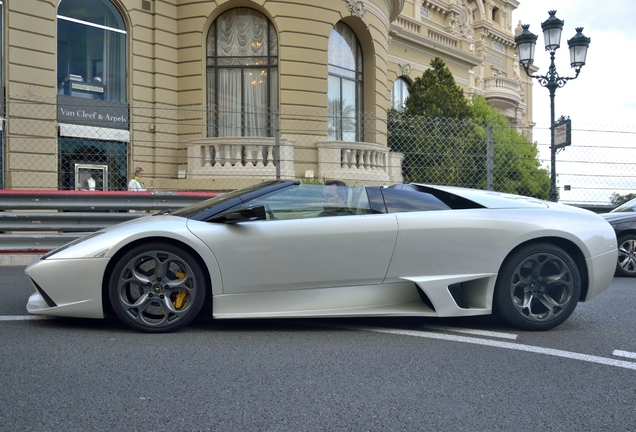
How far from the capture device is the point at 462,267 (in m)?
4.69

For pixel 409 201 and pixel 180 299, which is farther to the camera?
pixel 409 201

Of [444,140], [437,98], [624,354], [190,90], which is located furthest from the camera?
[437,98]

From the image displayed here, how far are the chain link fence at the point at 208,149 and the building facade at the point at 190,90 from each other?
1.4 inches

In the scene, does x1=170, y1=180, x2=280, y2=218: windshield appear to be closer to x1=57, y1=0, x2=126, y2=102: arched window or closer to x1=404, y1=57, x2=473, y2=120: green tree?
x1=57, y1=0, x2=126, y2=102: arched window

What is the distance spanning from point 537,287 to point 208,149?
1219 cm

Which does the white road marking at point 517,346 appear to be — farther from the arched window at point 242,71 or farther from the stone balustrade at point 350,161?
the arched window at point 242,71

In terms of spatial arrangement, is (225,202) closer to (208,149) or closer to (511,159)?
(208,149)

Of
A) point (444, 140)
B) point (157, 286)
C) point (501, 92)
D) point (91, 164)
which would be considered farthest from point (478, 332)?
point (501, 92)

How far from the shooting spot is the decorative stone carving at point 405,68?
1162 inches

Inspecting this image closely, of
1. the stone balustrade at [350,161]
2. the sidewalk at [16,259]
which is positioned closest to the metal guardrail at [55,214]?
the sidewalk at [16,259]

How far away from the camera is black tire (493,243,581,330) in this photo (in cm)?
476

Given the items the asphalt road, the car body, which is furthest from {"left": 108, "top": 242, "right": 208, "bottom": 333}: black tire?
the car body

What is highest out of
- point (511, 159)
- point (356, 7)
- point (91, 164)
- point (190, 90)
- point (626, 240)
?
point (356, 7)

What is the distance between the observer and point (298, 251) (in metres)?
4.55
